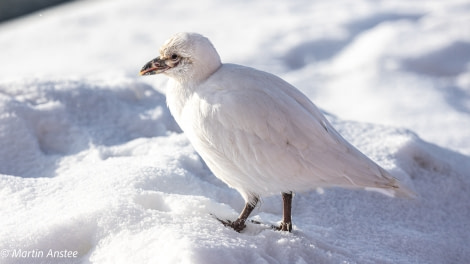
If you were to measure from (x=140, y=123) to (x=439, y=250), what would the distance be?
5.71 feet

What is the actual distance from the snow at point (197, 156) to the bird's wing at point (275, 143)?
24 cm

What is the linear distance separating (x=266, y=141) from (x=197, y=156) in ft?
2.69

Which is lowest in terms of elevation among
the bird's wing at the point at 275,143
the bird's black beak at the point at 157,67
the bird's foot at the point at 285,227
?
the bird's foot at the point at 285,227

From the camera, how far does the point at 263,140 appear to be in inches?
88.0

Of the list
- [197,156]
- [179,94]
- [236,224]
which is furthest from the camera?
[197,156]

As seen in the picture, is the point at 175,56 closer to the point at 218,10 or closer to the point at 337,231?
the point at 337,231

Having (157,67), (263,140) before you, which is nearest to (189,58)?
(157,67)

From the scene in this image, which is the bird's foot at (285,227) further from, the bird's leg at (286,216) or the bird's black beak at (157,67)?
the bird's black beak at (157,67)

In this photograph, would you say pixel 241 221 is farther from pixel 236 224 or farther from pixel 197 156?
pixel 197 156

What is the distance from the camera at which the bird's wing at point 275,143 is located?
2.23 m

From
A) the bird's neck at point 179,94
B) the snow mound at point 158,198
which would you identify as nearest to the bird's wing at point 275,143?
the bird's neck at point 179,94

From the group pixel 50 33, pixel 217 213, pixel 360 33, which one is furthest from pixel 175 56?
pixel 50 33

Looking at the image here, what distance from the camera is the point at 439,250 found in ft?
8.37

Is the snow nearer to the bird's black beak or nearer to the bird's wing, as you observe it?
the bird's wing
